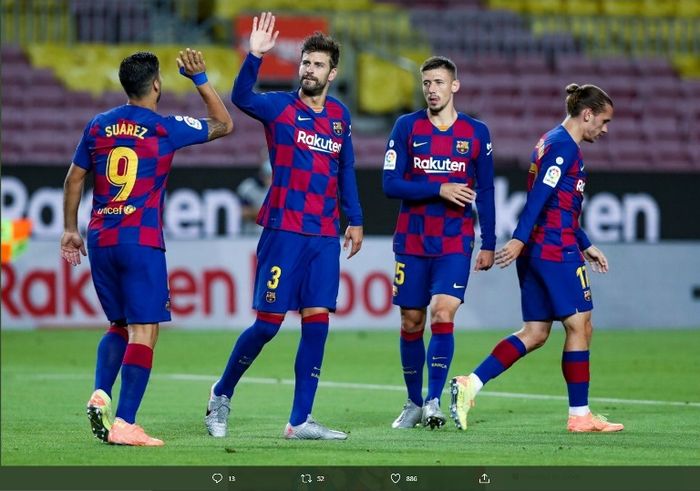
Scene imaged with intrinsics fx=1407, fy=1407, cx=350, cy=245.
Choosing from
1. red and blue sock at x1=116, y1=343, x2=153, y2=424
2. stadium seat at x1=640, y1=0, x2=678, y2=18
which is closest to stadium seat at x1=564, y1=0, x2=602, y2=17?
stadium seat at x1=640, y1=0, x2=678, y2=18

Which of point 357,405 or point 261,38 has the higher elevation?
point 261,38

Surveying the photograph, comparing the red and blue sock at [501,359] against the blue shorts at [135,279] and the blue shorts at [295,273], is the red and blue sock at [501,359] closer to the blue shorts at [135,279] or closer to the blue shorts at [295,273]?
the blue shorts at [295,273]

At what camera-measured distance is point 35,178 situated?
16375 millimetres

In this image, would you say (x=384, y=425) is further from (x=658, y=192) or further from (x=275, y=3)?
(x=275, y=3)

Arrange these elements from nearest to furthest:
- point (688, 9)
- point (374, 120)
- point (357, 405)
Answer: point (357, 405) → point (374, 120) → point (688, 9)

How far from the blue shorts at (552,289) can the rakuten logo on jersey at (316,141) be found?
1372mm

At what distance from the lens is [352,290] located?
15.8m

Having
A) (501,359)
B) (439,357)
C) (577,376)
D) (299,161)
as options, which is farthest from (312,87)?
(577,376)

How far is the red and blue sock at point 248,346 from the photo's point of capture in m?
7.52

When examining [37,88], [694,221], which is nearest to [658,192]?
[694,221]

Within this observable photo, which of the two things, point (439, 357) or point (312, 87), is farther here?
point (439, 357)

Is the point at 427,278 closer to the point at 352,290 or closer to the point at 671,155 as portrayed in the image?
the point at 352,290

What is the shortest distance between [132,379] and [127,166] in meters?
A: 1.08

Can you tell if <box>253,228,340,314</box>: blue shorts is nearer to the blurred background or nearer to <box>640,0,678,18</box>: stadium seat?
the blurred background
